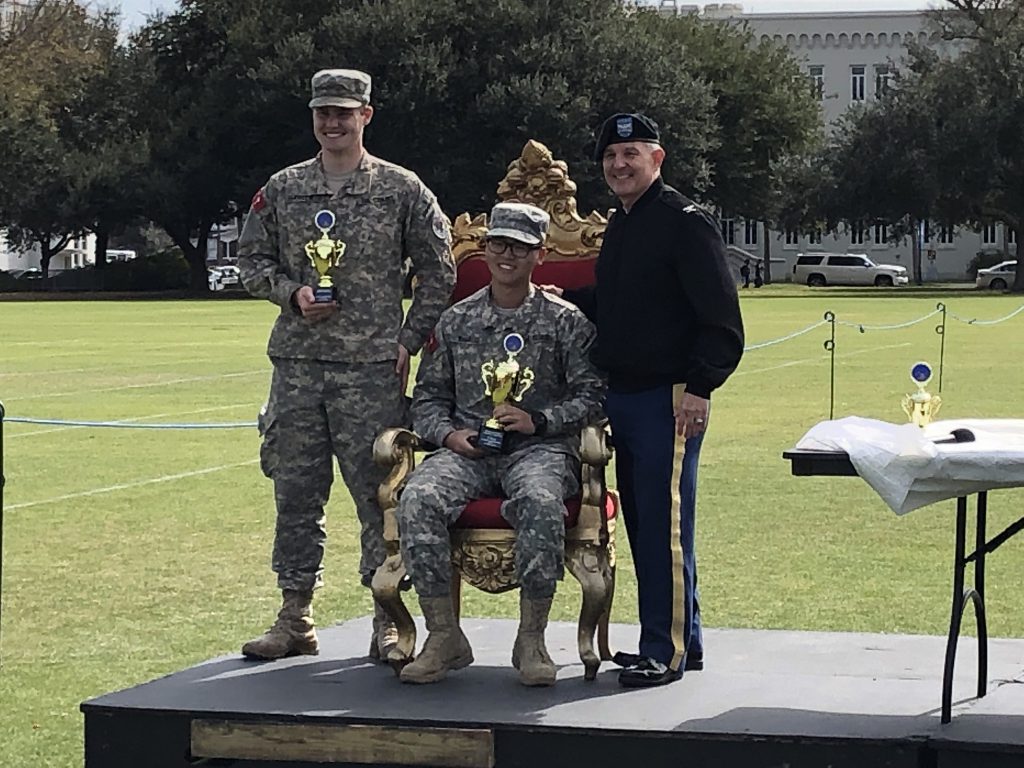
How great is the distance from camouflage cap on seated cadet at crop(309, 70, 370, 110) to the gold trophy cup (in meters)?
0.36

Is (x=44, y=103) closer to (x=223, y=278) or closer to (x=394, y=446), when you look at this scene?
(x=223, y=278)

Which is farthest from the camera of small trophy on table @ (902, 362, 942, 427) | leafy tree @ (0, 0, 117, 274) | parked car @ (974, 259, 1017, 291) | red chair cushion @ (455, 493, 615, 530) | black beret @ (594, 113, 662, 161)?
parked car @ (974, 259, 1017, 291)

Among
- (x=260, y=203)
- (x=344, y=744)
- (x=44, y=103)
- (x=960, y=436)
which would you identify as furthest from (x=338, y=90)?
(x=44, y=103)

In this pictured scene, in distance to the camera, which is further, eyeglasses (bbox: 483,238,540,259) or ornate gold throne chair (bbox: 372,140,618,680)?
eyeglasses (bbox: 483,238,540,259)

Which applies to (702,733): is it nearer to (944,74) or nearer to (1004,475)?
(1004,475)

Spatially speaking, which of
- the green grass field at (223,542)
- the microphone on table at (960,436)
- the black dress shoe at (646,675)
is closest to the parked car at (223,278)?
the green grass field at (223,542)

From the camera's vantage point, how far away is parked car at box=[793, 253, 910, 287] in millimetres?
72562

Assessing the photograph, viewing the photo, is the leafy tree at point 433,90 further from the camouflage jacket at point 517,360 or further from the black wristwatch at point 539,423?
the black wristwatch at point 539,423

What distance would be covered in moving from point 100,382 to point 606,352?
15643 mm

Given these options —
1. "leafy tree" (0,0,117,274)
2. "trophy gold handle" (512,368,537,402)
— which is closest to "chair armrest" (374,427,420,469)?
"trophy gold handle" (512,368,537,402)

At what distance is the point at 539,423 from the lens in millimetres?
5902

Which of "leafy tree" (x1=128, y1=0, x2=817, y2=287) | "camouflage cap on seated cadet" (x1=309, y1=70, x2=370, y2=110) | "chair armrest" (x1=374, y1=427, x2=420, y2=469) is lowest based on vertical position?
"chair armrest" (x1=374, y1=427, x2=420, y2=469)

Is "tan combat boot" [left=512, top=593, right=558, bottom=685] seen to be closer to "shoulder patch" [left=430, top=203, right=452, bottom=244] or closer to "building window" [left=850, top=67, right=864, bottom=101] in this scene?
"shoulder patch" [left=430, top=203, right=452, bottom=244]

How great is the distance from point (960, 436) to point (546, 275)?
190 centimetres
